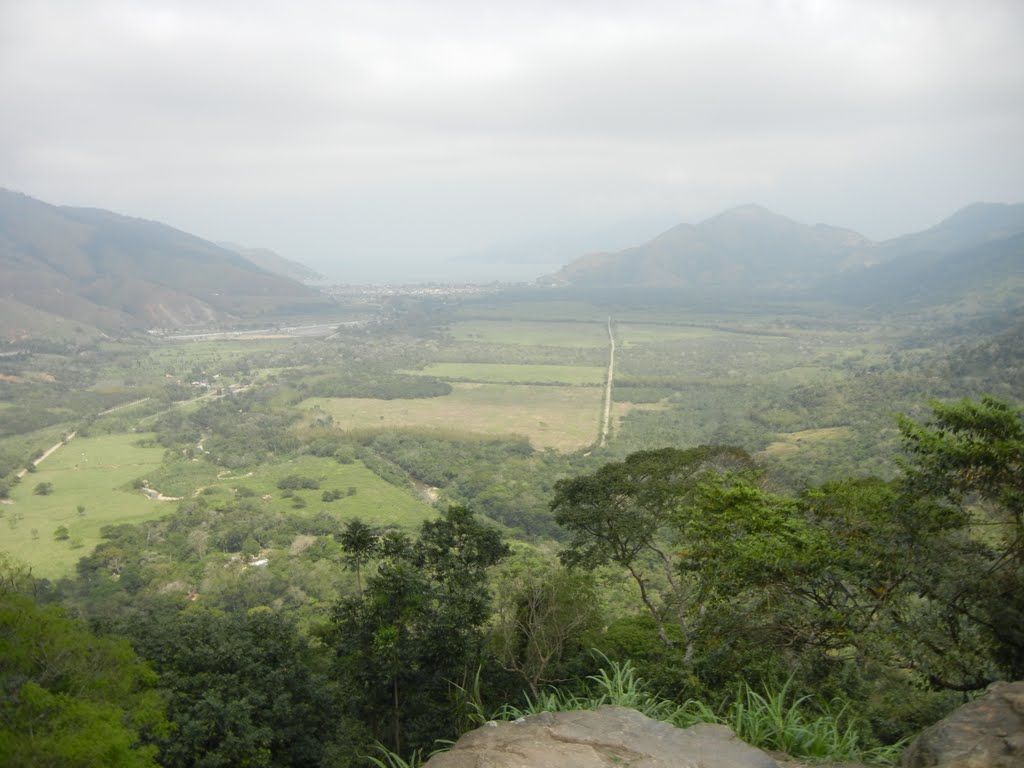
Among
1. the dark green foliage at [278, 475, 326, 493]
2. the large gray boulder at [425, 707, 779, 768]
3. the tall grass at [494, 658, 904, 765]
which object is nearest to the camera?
the large gray boulder at [425, 707, 779, 768]

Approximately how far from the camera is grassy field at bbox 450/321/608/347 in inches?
4663

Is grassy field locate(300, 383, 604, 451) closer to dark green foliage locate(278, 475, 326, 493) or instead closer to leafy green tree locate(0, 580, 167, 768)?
dark green foliage locate(278, 475, 326, 493)

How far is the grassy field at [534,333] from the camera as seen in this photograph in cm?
11844

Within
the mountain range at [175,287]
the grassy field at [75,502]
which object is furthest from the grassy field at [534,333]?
the grassy field at [75,502]

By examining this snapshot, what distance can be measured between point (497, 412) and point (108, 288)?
129846 mm

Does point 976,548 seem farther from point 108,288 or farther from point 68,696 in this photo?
point 108,288

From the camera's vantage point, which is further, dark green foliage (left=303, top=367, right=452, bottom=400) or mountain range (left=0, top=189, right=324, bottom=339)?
mountain range (left=0, top=189, right=324, bottom=339)

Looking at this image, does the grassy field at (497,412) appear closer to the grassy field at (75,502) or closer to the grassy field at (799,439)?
the grassy field at (799,439)

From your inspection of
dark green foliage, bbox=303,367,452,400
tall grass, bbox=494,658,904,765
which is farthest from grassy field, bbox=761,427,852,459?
tall grass, bbox=494,658,904,765

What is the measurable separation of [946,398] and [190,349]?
110 metres

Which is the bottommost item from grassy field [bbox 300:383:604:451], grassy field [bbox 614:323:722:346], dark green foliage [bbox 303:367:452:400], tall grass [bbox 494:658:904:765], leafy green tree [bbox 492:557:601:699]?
grassy field [bbox 300:383:604:451]

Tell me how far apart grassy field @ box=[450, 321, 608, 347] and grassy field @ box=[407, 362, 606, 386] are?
68.3ft

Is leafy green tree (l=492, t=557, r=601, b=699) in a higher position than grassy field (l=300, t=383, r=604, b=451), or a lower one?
higher

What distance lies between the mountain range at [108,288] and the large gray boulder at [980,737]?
444 feet
